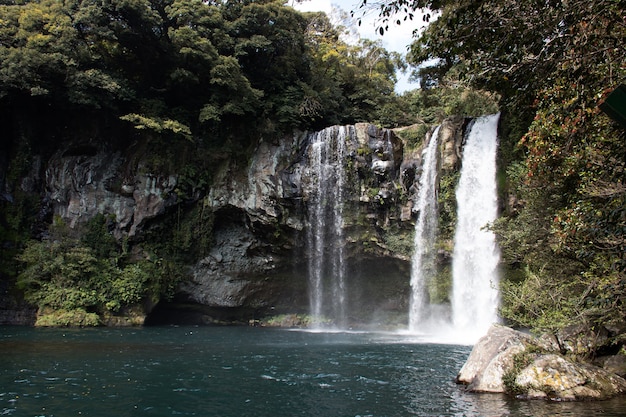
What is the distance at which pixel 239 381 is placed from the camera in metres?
8.97

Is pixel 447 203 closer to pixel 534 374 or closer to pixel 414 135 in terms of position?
pixel 414 135

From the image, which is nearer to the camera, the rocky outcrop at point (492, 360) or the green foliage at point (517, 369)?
the green foliage at point (517, 369)

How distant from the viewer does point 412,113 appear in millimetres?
25594

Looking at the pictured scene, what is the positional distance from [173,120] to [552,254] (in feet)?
52.6

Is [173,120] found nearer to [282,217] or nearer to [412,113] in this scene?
[282,217]

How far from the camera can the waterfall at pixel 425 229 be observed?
19312 mm

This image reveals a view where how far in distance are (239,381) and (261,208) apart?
1133 cm

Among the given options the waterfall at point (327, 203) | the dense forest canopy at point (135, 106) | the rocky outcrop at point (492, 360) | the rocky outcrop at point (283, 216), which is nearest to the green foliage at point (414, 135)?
the rocky outcrop at point (283, 216)

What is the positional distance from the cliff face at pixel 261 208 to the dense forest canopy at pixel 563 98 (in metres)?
10.7

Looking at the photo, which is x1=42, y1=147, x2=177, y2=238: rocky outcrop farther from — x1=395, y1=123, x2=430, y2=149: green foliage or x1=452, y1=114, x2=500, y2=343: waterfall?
x1=452, y1=114, x2=500, y2=343: waterfall

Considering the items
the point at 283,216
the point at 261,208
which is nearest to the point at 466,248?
the point at 283,216

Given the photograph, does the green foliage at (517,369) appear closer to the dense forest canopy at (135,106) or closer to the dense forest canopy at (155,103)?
the dense forest canopy at (155,103)

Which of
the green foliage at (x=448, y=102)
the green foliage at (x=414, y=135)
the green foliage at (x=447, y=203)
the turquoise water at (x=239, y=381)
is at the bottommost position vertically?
the turquoise water at (x=239, y=381)

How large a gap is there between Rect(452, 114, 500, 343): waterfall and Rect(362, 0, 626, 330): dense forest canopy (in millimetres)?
7964
